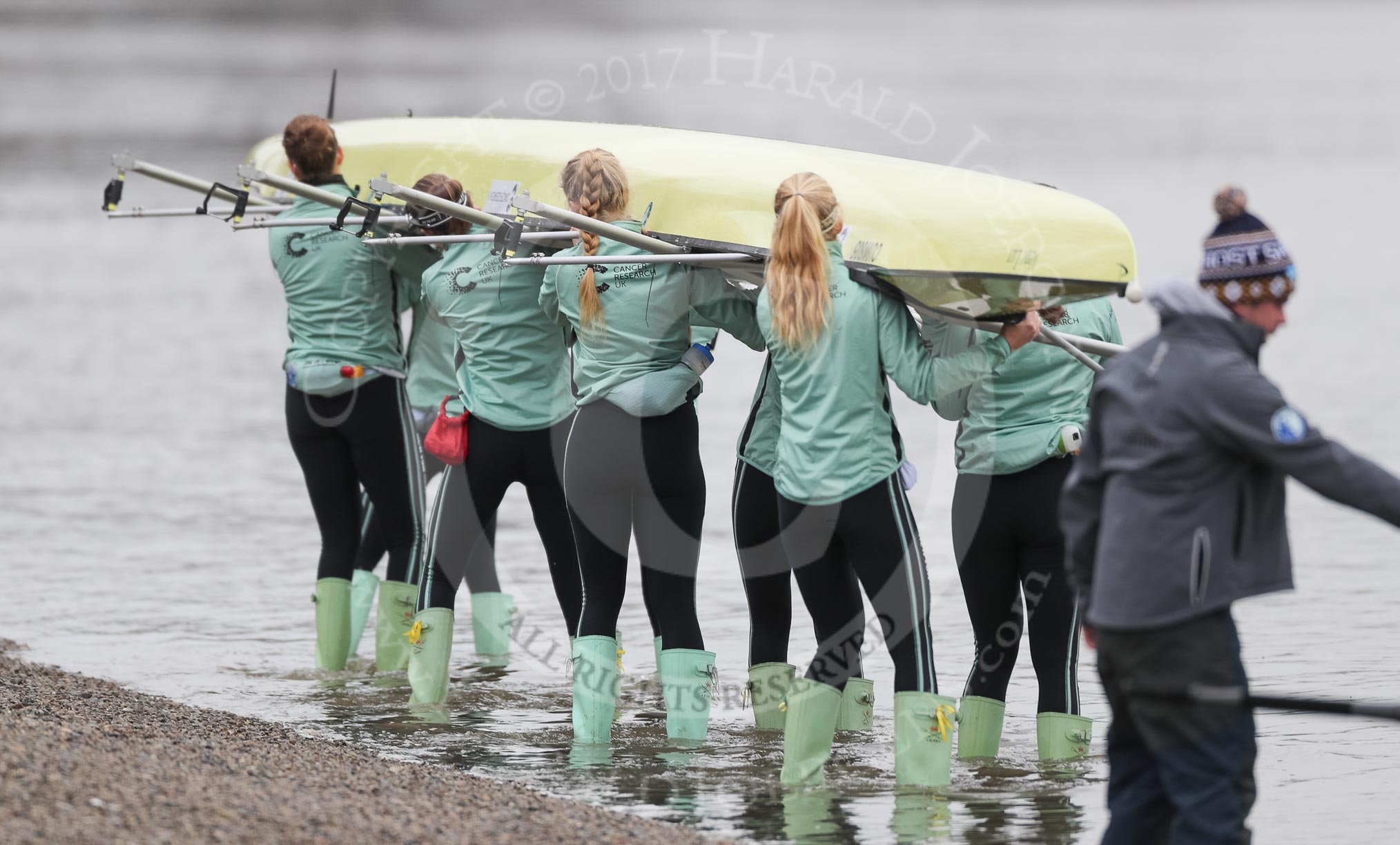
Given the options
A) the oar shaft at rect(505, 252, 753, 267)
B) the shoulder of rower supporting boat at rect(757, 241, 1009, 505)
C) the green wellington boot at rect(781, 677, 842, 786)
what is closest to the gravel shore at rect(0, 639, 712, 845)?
the green wellington boot at rect(781, 677, 842, 786)

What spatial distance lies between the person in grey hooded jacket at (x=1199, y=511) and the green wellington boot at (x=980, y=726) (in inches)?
68.6

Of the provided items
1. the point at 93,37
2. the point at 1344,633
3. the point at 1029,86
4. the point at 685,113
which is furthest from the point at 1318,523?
the point at 93,37

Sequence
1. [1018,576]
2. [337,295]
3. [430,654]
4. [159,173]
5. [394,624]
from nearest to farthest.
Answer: [1018,576] < [430,654] < [159,173] < [337,295] < [394,624]

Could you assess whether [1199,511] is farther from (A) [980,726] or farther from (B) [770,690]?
(B) [770,690]

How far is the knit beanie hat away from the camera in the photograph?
369 cm

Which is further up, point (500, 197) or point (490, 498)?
point (500, 197)

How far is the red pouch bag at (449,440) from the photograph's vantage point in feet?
20.0

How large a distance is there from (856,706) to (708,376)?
1186 cm

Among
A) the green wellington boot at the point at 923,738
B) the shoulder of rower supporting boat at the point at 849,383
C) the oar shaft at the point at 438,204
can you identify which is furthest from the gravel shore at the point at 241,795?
the oar shaft at the point at 438,204

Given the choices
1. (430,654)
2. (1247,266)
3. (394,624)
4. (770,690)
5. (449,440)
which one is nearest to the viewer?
(1247,266)

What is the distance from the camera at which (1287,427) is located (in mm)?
3469

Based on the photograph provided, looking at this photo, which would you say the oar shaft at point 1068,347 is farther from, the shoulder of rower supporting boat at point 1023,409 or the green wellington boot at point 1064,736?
the green wellington boot at point 1064,736

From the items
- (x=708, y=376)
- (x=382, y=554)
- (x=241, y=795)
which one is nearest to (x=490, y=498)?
(x=382, y=554)

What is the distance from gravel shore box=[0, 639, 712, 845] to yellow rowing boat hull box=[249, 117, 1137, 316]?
177 cm
